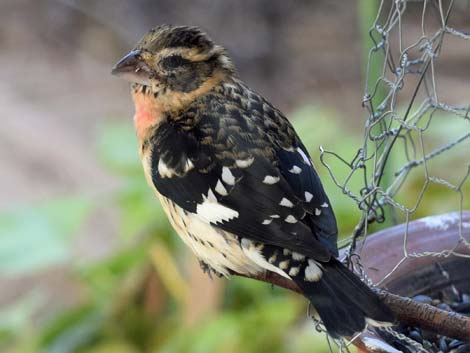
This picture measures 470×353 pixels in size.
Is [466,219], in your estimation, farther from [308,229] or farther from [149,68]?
[149,68]

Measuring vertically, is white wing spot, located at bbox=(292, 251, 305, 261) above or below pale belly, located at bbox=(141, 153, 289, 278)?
below

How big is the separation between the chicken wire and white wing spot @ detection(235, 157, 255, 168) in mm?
159

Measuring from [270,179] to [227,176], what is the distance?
86 millimetres

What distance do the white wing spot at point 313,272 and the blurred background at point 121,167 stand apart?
86 cm

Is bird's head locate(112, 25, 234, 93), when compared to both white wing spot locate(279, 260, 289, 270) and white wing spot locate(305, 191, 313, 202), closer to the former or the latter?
white wing spot locate(305, 191, 313, 202)

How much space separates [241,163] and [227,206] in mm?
92

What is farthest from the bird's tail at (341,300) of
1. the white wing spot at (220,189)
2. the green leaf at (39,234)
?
the green leaf at (39,234)

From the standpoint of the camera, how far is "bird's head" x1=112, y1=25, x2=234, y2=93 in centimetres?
203

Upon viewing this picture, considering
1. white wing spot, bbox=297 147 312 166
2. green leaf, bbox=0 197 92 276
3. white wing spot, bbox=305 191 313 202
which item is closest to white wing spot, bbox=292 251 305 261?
white wing spot, bbox=305 191 313 202

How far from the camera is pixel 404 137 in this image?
75.6 inches

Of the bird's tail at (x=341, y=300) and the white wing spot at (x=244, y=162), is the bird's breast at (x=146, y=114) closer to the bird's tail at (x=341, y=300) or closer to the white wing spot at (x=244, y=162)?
the white wing spot at (x=244, y=162)

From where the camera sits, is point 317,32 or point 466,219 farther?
point 317,32

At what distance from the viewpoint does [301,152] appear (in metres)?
1.98

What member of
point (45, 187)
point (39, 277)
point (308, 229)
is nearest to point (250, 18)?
point (45, 187)
